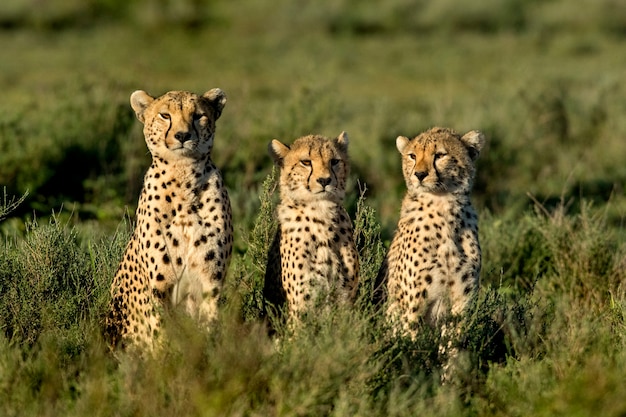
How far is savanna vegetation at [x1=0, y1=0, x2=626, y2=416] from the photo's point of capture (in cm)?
369

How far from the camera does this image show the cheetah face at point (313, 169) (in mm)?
4547

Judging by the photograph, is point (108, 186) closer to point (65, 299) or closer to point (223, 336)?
point (65, 299)

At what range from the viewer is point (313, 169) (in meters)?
4.56

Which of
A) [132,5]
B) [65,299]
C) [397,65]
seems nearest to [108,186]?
[65,299]

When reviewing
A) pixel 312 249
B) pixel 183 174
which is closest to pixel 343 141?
pixel 312 249

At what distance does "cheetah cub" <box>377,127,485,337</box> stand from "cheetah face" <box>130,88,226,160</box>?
35.4 inches

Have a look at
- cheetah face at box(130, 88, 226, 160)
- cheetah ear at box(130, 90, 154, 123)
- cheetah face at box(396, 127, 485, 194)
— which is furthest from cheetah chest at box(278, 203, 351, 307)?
cheetah ear at box(130, 90, 154, 123)

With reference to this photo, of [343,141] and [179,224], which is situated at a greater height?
[343,141]

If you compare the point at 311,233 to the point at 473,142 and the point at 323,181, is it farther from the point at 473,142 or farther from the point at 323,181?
the point at 473,142

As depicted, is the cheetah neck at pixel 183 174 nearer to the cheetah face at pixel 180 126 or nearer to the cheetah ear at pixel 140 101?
the cheetah face at pixel 180 126

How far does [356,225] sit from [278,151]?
1.75 ft

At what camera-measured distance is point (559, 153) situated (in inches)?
399

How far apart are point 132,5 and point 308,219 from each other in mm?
21269

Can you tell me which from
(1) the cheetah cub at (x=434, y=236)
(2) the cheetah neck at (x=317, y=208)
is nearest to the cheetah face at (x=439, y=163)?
(1) the cheetah cub at (x=434, y=236)
